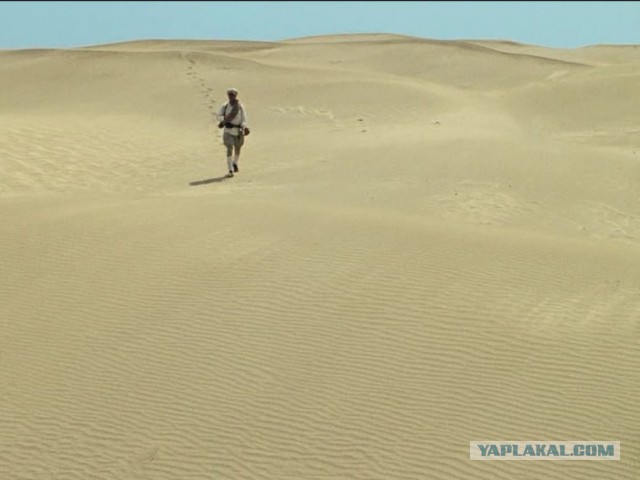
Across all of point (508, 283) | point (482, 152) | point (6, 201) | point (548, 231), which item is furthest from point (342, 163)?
point (508, 283)

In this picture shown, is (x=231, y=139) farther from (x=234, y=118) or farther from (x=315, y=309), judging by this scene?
(x=315, y=309)

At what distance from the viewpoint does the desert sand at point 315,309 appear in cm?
560

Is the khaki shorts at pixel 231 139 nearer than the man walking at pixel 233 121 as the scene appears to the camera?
No

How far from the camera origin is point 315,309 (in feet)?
24.8

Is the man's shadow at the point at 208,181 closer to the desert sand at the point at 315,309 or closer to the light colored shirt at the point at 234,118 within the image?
the desert sand at the point at 315,309

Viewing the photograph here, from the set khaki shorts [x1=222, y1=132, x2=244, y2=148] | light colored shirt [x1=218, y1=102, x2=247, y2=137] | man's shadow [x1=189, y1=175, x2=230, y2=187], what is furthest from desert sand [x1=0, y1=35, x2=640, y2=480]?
light colored shirt [x1=218, y1=102, x2=247, y2=137]

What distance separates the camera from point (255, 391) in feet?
20.3

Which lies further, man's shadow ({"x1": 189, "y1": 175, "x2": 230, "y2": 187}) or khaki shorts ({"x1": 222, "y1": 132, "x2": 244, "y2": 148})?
khaki shorts ({"x1": 222, "y1": 132, "x2": 244, "y2": 148})

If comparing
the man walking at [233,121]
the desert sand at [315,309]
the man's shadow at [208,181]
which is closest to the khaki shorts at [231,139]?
the man walking at [233,121]

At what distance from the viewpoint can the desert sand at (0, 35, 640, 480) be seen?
5.60 m

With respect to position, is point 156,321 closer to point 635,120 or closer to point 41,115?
point 41,115

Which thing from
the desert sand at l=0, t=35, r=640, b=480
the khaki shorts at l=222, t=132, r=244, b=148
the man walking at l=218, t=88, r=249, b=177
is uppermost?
the man walking at l=218, t=88, r=249, b=177

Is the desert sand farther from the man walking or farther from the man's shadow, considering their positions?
the man walking

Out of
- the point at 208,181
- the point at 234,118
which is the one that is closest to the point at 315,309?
the point at 234,118
